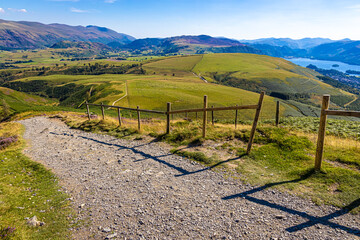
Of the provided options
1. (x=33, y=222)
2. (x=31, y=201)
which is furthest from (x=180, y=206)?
(x=31, y=201)

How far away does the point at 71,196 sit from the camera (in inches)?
331

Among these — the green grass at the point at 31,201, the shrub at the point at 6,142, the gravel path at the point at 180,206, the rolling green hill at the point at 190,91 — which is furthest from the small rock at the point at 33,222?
the rolling green hill at the point at 190,91

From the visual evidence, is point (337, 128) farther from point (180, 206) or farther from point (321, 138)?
point (180, 206)

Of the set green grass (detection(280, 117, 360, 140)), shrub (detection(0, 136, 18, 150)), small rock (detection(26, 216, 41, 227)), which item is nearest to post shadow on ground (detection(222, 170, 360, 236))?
small rock (detection(26, 216, 41, 227))

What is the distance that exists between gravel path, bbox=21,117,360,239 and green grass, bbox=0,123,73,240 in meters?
0.52

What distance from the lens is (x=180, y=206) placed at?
728 cm

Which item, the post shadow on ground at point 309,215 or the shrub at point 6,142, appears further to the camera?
the shrub at point 6,142

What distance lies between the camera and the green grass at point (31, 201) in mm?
6352

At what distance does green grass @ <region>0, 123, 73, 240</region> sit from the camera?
20.8 feet

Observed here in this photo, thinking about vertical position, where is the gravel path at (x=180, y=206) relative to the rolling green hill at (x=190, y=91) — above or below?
above

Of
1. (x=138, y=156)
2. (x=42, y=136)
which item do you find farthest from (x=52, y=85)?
(x=138, y=156)

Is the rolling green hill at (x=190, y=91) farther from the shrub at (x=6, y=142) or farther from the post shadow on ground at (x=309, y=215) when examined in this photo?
the post shadow on ground at (x=309, y=215)

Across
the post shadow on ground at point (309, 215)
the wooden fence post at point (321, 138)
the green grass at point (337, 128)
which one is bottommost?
the green grass at point (337, 128)

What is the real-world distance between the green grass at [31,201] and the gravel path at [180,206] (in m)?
0.52
